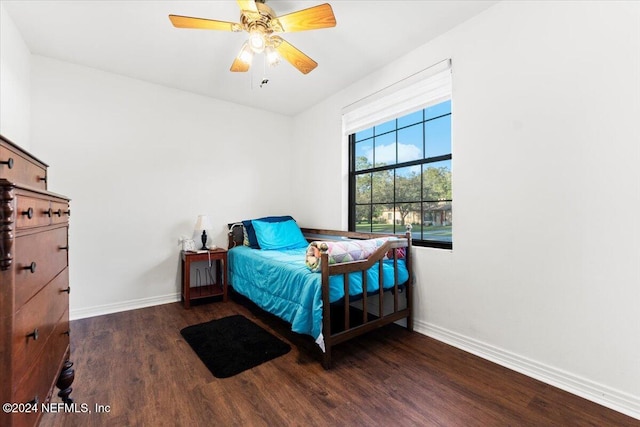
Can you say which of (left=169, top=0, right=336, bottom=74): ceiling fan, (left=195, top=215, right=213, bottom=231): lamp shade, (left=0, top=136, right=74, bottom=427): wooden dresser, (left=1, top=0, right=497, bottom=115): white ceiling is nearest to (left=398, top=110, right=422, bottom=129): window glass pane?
(left=1, top=0, right=497, bottom=115): white ceiling

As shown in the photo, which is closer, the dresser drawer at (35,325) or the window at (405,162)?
the dresser drawer at (35,325)

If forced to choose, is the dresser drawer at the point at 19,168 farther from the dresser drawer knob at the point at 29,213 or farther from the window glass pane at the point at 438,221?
the window glass pane at the point at 438,221

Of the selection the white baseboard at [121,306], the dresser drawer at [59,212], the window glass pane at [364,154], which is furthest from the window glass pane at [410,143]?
the white baseboard at [121,306]

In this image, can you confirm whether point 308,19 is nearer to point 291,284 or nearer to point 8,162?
point 8,162

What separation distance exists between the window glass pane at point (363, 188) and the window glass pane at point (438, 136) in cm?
78

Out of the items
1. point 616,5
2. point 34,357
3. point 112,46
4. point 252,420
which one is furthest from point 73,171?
point 616,5

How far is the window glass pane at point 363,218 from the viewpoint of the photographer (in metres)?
3.19

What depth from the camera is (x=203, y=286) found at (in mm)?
3529

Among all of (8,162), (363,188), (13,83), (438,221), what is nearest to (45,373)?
(8,162)

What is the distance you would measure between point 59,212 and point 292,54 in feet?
5.74

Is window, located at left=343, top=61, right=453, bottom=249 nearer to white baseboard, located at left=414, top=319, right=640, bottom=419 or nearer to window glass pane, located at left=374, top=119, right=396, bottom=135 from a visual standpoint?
window glass pane, located at left=374, top=119, right=396, bottom=135

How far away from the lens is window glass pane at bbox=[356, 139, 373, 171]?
3.20 m

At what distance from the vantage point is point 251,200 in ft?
13.0

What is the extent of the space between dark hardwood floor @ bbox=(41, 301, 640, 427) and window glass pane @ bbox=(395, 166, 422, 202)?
1.27 m
